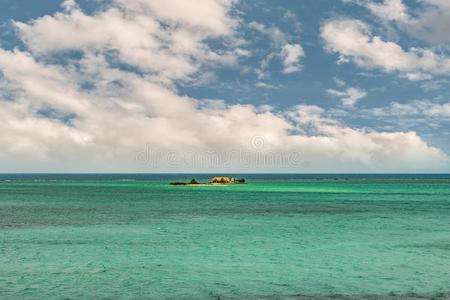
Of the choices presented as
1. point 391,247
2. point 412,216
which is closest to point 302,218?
point 412,216

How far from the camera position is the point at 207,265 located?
78.9 feet

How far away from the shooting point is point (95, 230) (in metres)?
39.6

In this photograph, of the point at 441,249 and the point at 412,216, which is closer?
the point at 441,249

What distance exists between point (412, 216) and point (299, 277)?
36.2 metres

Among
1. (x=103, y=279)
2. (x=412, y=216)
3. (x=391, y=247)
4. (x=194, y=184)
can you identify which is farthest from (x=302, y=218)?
(x=194, y=184)

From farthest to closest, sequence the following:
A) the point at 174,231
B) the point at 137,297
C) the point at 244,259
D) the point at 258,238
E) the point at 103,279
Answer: the point at 174,231 → the point at 258,238 → the point at 244,259 → the point at 103,279 → the point at 137,297

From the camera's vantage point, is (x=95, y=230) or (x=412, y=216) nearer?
(x=95, y=230)

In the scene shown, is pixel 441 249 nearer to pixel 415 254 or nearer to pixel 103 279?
pixel 415 254

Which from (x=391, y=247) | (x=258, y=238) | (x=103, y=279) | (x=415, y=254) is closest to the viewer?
(x=103, y=279)

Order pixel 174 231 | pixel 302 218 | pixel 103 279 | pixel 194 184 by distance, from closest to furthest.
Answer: pixel 103 279
pixel 174 231
pixel 302 218
pixel 194 184

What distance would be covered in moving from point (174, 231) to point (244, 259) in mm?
14485

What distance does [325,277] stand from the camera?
21266 mm

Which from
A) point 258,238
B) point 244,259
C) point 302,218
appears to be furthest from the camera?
point 302,218

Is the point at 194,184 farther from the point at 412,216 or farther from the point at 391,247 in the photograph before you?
the point at 391,247
